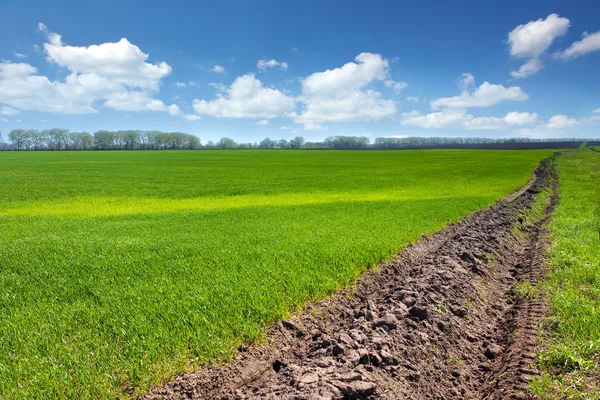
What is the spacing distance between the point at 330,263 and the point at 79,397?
17.8 feet

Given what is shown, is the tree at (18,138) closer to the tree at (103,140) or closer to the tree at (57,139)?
the tree at (57,139)

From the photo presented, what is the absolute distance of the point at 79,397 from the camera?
382 centimetres

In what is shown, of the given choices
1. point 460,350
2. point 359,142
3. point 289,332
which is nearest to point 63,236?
point 289,332

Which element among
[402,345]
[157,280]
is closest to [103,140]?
[157,280]

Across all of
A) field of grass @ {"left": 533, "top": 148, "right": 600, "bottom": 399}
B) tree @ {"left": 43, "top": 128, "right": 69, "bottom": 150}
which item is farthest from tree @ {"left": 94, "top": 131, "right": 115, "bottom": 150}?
field of grass @ {"left": 533, "top": 148, "right": 600, "bottom": 399}

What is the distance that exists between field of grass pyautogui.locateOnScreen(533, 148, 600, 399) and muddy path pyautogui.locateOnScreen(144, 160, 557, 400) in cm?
24

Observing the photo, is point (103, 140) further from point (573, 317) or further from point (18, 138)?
point (573, 317)

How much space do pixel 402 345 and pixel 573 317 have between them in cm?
304

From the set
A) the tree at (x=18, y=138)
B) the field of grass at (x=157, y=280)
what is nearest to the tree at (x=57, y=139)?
the tree at (x=18, y=138)

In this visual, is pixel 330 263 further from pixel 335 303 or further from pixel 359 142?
pixel 359 142

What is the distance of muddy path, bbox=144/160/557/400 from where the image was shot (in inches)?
158

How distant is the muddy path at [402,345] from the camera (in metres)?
4.01

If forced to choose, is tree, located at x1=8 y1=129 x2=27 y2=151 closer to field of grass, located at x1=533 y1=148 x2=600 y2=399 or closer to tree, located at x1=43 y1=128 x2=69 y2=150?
tree, located at x1=43 y1=128 x2=69 y2=150

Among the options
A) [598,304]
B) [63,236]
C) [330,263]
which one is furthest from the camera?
[63,236]
